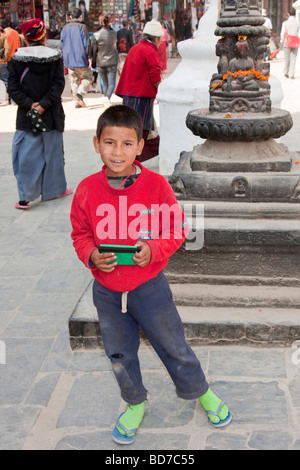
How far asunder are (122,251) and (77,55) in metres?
9.96

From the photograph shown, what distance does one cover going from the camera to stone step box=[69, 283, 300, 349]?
129 inches

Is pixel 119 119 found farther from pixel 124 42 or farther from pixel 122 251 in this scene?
pixel 124 42

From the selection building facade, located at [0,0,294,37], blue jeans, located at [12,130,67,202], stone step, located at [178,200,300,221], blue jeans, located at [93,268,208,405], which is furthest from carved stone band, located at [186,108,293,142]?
building facade, located at [0,0,294,37]

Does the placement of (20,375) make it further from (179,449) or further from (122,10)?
(122,10)

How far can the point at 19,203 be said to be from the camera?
611 cm

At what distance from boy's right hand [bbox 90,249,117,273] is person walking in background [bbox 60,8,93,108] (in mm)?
9906

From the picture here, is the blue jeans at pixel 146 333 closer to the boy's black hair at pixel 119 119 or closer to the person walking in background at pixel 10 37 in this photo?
the boy's black hair at pixel 119 119

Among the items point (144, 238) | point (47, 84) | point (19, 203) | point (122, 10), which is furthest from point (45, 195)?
point (122, 10)

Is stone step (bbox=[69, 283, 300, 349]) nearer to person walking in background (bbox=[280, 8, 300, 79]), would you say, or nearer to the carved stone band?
the carved stone band

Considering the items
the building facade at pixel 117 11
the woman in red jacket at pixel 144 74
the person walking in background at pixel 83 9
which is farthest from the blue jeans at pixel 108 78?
the person walking in background at pixel 83 9

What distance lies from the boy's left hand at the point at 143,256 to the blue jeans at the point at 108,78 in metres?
9.77

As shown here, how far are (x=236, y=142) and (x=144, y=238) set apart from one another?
1481 millimetres

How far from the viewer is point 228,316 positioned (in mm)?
3355

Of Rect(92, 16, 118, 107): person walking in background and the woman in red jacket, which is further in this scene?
Rect(92, 16, 118, 107): person walking in background
